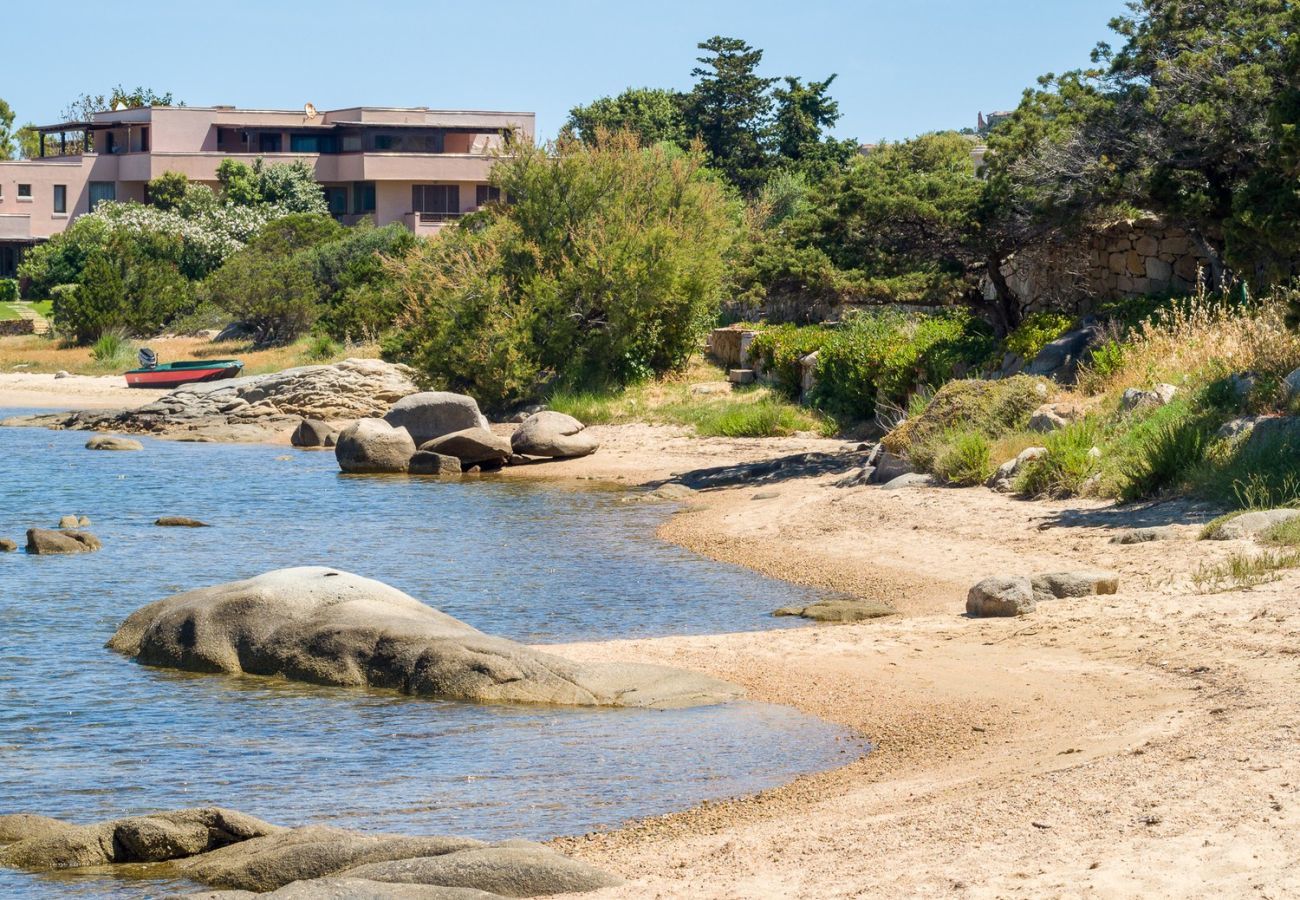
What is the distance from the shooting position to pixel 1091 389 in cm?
2117

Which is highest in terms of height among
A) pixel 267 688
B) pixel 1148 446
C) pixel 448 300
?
pixel 448 300

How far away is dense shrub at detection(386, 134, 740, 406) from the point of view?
3441 cm

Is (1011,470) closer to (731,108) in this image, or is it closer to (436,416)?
(436,416)

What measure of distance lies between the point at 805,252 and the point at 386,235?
1030 inches

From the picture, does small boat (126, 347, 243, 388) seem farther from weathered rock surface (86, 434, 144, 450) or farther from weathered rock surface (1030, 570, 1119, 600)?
weathered rock surface (1030, 570, 1119, 600)

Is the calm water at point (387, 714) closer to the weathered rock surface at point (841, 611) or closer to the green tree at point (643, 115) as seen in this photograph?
the weathered rock surface at point (841, 611)

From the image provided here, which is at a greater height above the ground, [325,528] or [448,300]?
[448,300]

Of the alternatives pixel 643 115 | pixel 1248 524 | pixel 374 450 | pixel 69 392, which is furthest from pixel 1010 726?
pixel 643 115

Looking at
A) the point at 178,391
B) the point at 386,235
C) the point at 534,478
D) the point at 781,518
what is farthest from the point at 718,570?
the point at 386,235

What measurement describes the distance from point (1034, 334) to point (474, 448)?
36.6 ft

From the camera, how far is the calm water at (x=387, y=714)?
9.16 metres

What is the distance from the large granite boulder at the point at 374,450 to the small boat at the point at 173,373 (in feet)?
46.3

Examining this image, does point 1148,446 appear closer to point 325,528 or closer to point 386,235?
point 325,528

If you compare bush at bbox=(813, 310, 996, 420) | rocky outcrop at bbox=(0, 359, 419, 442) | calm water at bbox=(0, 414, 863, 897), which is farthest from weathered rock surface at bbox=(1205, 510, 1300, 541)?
→ rocky outcrop at bbox=(0, 359, 419, 442)
